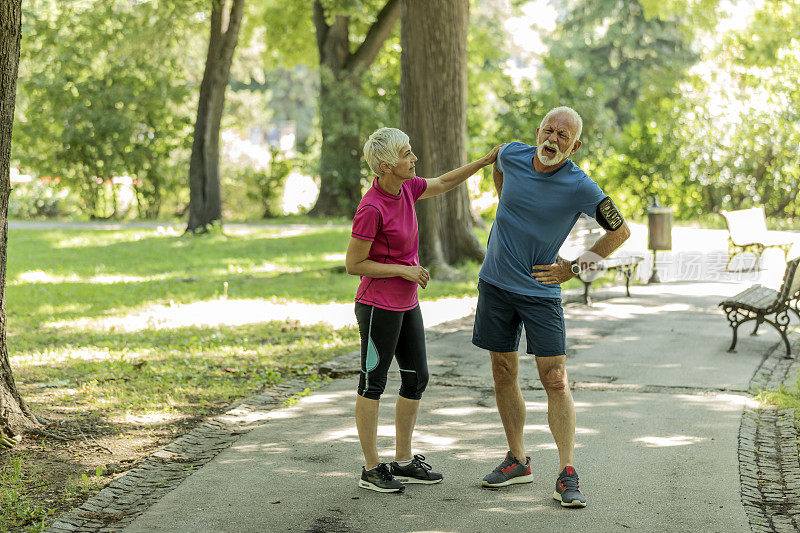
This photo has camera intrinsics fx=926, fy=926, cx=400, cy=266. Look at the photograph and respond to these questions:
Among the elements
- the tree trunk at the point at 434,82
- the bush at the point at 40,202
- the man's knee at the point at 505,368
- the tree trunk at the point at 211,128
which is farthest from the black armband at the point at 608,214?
the bush at the point at 40,202

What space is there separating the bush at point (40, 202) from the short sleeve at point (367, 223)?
28.2 metres

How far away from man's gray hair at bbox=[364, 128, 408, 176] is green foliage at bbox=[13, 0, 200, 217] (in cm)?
2400

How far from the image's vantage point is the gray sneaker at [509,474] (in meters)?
5.04

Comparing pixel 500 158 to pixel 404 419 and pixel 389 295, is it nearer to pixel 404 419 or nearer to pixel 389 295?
pixel 389 295

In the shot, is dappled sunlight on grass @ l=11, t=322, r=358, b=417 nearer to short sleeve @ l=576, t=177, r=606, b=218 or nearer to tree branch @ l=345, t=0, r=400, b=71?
short sleeve @ l=576, t=177, r=606, b=218

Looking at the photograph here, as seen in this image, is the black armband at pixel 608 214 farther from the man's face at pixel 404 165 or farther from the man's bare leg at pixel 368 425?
the man's bare leg at pixel 368 425

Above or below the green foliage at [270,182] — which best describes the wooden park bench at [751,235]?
below

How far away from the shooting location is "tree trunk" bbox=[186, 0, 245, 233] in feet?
72.8

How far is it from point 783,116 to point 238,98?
27.9 m

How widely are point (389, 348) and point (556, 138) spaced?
4.54 feet

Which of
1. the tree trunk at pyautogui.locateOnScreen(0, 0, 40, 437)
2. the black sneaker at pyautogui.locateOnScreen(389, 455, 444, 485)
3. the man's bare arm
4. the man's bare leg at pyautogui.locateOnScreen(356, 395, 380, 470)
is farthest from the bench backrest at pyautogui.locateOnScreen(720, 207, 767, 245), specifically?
the tree trunk at pyautogui.locateOnScreen(0, 0, 40, 437)

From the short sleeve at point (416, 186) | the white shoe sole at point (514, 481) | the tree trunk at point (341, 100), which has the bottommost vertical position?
the white shoe sole at point (514, 481)

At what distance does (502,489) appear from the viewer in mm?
5031

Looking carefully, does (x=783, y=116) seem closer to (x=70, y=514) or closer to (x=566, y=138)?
(x=566, y=138)
